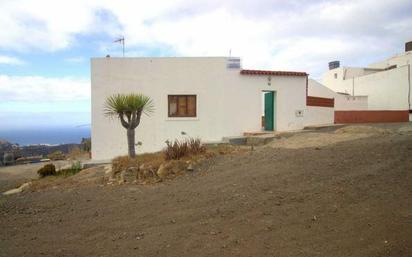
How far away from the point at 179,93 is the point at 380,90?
15.5 meters

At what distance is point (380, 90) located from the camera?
2772 centimetres

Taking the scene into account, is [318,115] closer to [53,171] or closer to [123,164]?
[123,164]

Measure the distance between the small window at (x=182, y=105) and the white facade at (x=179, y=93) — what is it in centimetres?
22

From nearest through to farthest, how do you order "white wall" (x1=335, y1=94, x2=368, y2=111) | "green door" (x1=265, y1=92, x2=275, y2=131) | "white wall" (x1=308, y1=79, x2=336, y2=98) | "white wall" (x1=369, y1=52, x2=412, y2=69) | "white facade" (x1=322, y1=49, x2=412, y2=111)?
"green door" (x1=265, y1=92, x2=275, y2=131)
"white wall" (x1=308, y1=79, x2=336, y2=98)
"white wall" (x1=335, y1=94, x2=368, y2=111)
"white facade" (x1=322, y1=49, x2=412, y2=111)
"white wall" (x1=369, y1=52, x2=412, y2=69)

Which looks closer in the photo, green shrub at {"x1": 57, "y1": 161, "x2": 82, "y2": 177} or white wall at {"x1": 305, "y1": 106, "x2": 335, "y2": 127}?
green shrub at {"x1": 57, "y1": 161, "x2": 82, "y2": 177}

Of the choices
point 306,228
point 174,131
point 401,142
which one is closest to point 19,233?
point 306,228

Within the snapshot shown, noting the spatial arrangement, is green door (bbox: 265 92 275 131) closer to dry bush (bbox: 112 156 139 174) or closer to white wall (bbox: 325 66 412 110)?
white wall (bbox: 325 66 412 110)

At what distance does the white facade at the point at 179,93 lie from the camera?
1852 cm

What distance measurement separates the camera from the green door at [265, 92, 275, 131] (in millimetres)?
20484

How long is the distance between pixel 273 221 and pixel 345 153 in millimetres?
4759

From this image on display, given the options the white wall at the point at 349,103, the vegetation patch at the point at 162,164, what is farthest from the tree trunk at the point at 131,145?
the white wall at the point at 349,103

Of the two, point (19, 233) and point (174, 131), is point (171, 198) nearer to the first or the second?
point (19, 233)

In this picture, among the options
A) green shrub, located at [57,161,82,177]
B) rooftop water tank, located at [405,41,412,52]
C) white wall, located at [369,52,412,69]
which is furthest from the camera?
rooftop water tank, located at [405,41,412,52]

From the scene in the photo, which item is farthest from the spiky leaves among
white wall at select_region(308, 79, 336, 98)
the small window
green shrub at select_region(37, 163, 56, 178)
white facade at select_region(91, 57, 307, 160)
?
white wall at select_region(308, 79, 336, 98)
